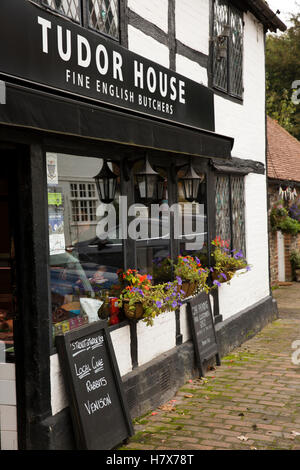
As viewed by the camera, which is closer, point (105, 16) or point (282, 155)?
point (105, 16)

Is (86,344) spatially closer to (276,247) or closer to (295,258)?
(276,247)

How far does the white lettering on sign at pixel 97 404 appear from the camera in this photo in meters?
4.64

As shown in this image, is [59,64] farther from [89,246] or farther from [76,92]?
[89,246]

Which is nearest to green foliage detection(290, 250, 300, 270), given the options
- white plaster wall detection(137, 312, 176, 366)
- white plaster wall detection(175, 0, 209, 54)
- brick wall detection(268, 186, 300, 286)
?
brick wall detection(268, 186, 300, 286)

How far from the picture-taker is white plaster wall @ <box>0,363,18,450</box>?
4406mm

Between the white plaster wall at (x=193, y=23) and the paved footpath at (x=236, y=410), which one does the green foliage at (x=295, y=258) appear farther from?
the white plaster wall at (x=193, y=23)

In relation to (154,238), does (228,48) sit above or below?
above

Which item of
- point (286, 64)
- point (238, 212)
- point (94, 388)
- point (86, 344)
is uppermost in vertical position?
point (286, 64)

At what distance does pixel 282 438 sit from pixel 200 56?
497 centimetres

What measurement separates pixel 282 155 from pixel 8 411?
521 inches

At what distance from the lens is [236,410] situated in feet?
19.2

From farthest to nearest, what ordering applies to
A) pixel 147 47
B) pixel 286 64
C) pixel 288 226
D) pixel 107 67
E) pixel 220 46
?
pixel 286 64 < pixel 288 226 < pixel 220 46 < pixel 147 47 < pixel 107 67

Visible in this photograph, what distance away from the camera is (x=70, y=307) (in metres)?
5.02

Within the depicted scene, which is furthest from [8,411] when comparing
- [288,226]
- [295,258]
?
[295,258]
